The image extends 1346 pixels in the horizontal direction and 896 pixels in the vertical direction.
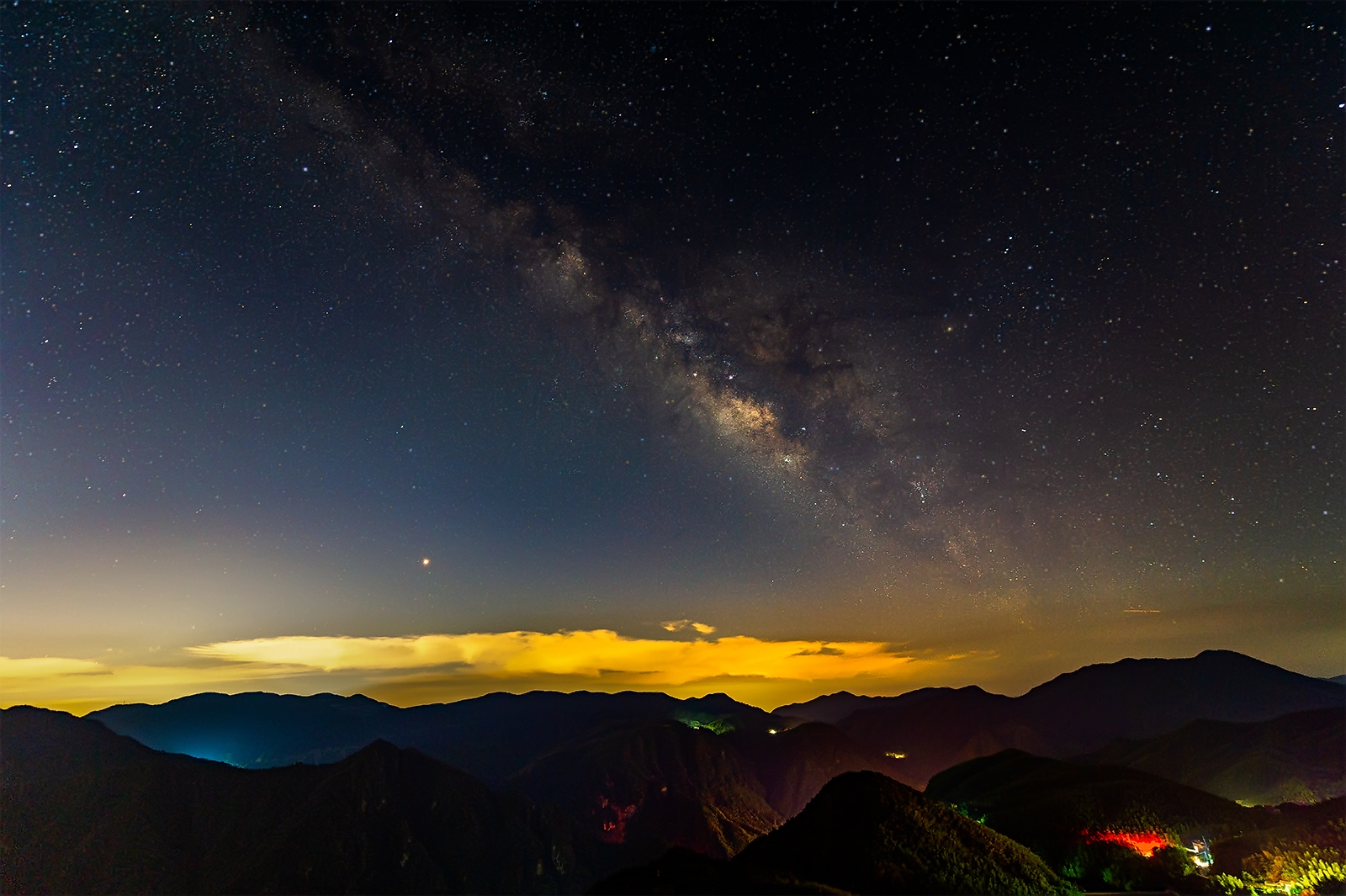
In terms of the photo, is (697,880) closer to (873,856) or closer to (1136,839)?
(873,856)

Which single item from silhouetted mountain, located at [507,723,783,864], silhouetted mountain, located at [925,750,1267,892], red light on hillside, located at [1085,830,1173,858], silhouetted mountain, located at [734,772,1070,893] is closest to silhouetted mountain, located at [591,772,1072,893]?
silhouetted mountain, located at [734,772,1070,893]

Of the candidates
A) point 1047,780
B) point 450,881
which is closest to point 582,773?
point 450,881

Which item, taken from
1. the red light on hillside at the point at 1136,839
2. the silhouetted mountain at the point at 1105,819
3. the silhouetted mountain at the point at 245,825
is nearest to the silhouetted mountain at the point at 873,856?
the silhouetted mountain at the point at 1105,819

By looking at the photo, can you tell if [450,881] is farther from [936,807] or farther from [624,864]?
[936,807]

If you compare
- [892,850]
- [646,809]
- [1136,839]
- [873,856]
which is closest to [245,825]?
[646,809]

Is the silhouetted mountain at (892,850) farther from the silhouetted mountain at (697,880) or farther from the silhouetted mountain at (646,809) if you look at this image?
the silhouetted mountain at (646,809)

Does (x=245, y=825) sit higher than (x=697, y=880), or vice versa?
(x=697, y=880)

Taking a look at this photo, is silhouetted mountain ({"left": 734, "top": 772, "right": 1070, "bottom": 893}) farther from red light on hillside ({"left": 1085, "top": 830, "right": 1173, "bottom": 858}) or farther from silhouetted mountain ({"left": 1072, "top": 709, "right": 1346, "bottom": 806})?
silhouetted mountain ({"left": 1072, "top": 709, "right": 1346, "bottom": 806})
